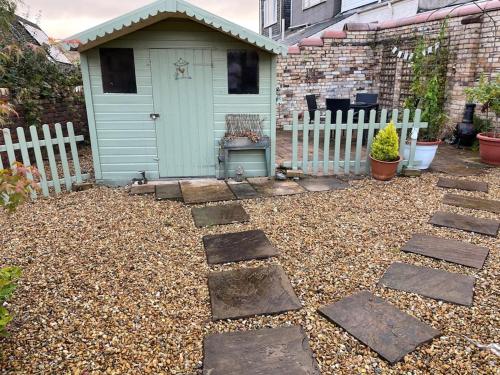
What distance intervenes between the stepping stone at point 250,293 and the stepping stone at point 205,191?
1879 millimetres

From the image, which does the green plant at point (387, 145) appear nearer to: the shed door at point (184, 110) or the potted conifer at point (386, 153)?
the potted conifer at point (386, 153)

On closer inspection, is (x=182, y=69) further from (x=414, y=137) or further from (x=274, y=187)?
(x=414, y=137)

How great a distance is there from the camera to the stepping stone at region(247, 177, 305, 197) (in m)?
5.17

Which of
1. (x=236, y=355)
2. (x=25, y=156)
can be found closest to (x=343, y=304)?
(x=236, y=355)

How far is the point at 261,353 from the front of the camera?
219 cm

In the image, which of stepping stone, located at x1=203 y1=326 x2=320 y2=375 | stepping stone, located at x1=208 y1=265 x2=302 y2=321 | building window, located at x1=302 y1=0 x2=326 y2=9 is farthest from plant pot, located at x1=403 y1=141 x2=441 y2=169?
building window, located at x1=302 y1=0 x2=326 y2=9

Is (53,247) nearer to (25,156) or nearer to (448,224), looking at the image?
(25,156)

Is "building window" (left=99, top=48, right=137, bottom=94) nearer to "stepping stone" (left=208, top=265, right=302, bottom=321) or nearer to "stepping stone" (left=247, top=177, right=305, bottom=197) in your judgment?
"stepping stone" (left=247, top=177, right=305, bottom=197)

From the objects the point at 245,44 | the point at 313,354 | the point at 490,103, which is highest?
the point at 245,44

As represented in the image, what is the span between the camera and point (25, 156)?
488cm

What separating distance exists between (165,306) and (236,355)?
729 mm

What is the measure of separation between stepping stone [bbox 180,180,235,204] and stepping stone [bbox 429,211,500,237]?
2.49m

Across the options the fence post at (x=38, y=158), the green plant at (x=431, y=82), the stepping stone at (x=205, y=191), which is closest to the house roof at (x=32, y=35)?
the fence post at (x=38, y=158)

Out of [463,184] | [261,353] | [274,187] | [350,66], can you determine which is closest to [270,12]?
[350,66]
